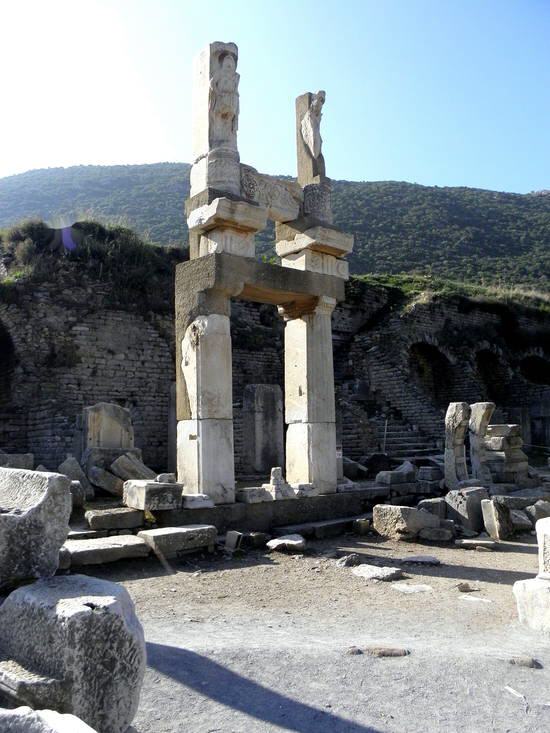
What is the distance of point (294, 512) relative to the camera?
27.1 ft

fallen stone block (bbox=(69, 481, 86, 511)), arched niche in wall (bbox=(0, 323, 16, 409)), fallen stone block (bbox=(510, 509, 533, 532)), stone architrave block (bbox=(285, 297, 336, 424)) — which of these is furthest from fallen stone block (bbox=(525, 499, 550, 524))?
arched niche in wall (bbox=(0, 323, 16, 409))

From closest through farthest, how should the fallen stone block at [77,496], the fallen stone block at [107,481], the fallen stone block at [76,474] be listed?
1. the fallen stone block at [77,496]
2. the fallen stone block at [76,474]
3. the fallen stone block at [107,481]

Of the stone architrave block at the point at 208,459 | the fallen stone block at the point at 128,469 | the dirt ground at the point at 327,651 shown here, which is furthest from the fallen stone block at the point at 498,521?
the fallen stone block at the point at 128,469

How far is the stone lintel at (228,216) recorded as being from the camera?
780cm

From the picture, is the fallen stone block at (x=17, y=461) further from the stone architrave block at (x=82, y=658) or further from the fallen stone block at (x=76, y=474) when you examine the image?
the stone architrave block at (x=82, y=658)

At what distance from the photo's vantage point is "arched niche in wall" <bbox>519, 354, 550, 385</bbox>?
27297mm

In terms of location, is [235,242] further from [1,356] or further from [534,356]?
[534,356]

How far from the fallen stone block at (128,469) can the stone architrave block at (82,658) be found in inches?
325

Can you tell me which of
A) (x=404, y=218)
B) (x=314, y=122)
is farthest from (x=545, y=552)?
(x=404, y=218)

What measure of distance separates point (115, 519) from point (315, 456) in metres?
2.93

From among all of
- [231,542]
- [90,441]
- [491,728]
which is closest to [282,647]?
[491,728]

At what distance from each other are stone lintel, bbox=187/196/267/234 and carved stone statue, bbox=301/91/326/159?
5.77 ft

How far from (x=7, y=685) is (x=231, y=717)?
1.02 metres

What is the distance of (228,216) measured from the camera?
7832mm
